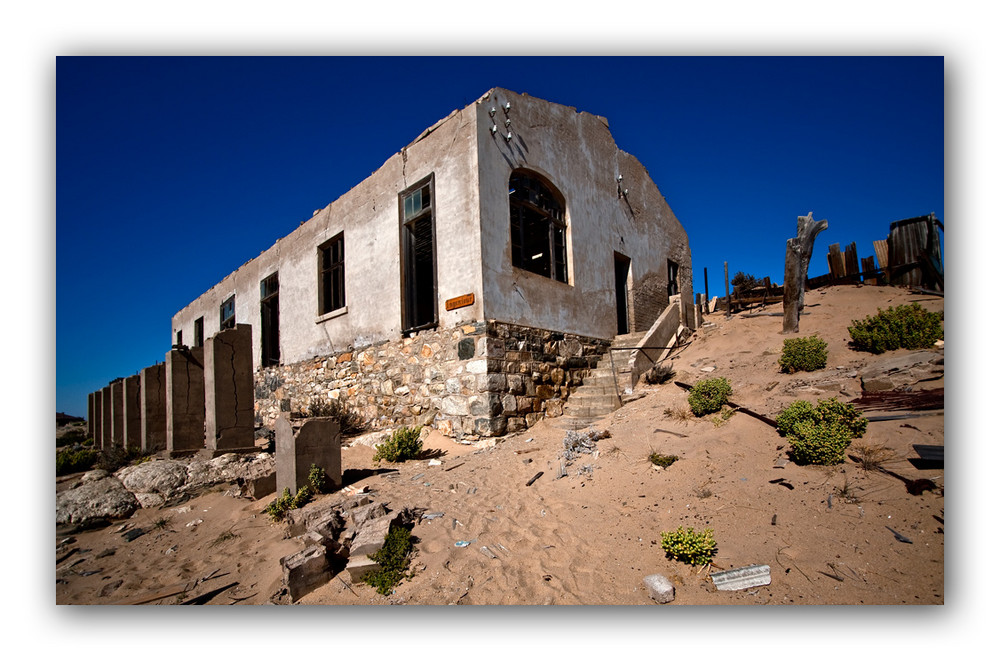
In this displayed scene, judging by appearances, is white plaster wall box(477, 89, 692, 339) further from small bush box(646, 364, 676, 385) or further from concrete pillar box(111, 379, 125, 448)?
concrete pillar box(111, 379, 125, 448)

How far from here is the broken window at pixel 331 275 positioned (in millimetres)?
10523

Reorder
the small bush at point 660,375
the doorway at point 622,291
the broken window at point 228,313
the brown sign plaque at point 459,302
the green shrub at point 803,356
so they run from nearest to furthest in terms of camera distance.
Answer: the green shrub at point 803,356 < the brown sign plaque at point 459,302 < the small bush at point 660,375 < the doorway at point 622,291 < the broken window at point 228,313

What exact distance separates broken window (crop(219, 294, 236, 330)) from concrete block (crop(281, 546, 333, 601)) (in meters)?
14.8

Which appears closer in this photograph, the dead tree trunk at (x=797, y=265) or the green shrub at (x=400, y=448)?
the green shrub at (x=400, y=448)

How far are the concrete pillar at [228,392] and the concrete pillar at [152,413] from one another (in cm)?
259

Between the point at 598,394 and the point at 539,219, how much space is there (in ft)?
11.5

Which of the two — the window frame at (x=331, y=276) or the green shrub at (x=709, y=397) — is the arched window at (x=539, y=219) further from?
the window frame at (x=331, y=276)

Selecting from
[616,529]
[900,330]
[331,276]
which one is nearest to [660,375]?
[900,330]

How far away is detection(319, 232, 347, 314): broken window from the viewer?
1052 cm

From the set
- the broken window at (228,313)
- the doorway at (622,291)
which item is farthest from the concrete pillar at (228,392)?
the broken window at (228,313)


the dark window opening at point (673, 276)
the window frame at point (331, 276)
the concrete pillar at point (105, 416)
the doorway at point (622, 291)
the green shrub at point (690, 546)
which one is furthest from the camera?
the dark window opening at point (673, 276)

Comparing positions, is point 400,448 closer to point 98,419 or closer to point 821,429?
point 821,429

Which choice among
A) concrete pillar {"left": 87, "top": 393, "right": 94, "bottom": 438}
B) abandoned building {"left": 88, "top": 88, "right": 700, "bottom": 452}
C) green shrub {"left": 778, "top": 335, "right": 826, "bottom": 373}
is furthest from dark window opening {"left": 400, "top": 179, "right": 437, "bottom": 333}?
concrete pillar {"left": 87, "top": 393, "right": 94, "bottom": 438}

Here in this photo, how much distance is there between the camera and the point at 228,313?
52.7 feet
